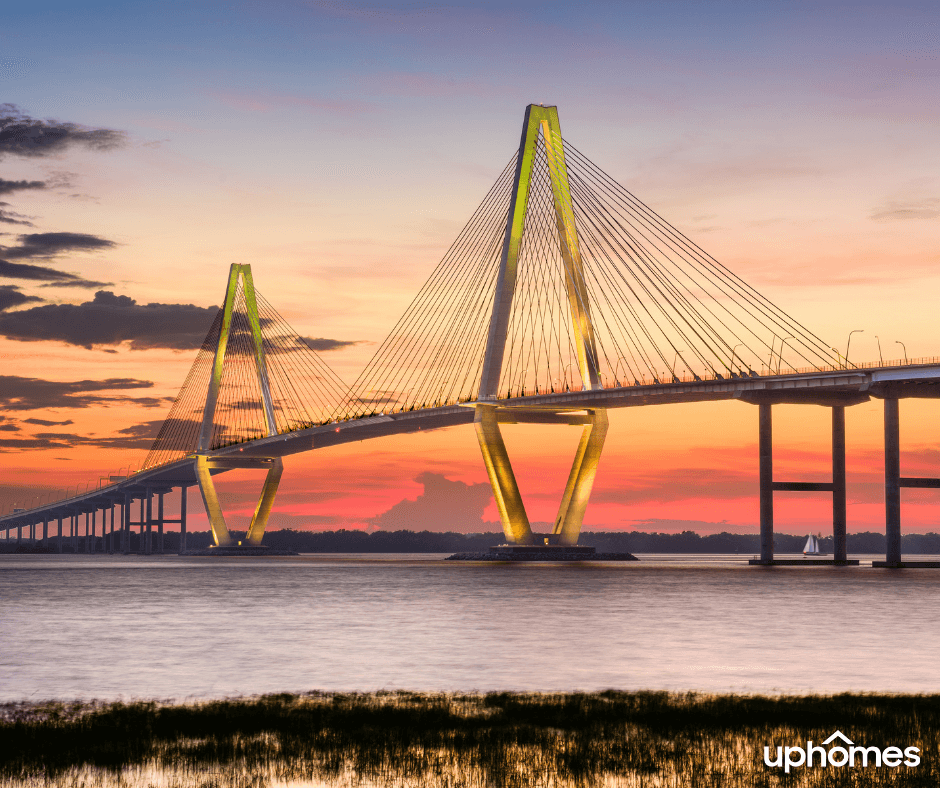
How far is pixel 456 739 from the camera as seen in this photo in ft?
47.5

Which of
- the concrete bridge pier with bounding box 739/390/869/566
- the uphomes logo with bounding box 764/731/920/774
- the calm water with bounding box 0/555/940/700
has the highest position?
the concrete bridge pier with bounding box 739/390/869/566

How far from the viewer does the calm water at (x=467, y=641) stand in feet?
68.1

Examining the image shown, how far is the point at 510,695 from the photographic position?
59.0ft

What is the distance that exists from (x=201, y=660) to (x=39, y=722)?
8.61 m

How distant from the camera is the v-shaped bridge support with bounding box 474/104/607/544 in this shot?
Answer: 3041 inches

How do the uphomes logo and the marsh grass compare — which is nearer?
the marsh grass

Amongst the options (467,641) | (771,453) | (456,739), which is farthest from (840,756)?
(771,453)

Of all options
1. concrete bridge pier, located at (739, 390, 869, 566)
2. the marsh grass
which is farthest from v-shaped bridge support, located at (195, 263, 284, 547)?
the marsh grass

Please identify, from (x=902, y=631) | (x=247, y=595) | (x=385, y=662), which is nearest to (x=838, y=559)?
(x=247, y=595)

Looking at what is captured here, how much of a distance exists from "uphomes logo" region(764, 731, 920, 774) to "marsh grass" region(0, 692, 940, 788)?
0.61ft

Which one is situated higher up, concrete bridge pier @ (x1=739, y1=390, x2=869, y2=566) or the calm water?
concrete bridge pier @ (x1=739, y1=390, x2=869, y2=566)

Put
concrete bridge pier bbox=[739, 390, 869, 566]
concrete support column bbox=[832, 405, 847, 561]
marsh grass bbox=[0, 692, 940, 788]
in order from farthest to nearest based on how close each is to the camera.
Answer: concrete support column bbox=[832, 405, 847, 561], concrete bridge pier bbox=[739, 390, 869, 566], marsh grass bbox=[0, 692, 940, 788]

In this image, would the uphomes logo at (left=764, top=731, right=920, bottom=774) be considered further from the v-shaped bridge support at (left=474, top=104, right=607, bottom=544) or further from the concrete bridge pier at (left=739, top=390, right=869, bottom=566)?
the concrete bridge pier at (left=739, top=390, right=869, bottom=566)

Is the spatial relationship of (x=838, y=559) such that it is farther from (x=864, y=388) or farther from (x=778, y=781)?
(x=778, y=781)
